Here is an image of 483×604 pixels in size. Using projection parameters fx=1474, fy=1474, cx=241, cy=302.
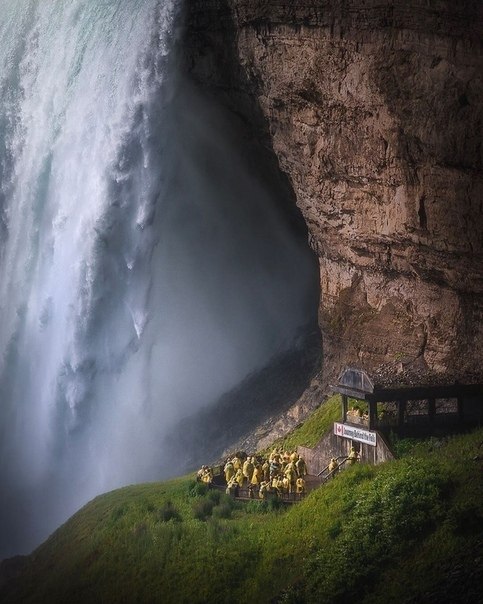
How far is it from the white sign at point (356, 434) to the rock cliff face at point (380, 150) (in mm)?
3082

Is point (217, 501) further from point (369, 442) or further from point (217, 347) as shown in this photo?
point (217, 347)

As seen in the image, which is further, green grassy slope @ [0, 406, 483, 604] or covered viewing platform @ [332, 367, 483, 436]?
covered viewing platform @ [332, 367, 483, 436]

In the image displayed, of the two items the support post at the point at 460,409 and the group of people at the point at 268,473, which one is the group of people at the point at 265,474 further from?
the support post at the point at 460,409

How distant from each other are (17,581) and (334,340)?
30.3 ft

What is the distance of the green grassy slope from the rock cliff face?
14.6ft

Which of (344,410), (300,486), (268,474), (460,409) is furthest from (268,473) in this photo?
(460,409)

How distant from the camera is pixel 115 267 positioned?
37.6 m

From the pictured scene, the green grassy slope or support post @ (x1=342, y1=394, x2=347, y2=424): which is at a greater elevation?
support post @ (x1=342, y1=394, x2=347, y2=424)

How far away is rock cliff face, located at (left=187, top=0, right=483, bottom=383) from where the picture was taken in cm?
2981

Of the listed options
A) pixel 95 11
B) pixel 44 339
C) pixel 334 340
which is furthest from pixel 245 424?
pixel 95 11

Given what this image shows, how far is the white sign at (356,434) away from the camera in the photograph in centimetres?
2823

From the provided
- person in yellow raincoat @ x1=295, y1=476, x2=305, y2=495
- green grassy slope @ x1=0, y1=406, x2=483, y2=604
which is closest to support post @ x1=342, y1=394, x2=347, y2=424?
person in yellow raincoat @ x1=295, y1=476, x2=305, y2=495

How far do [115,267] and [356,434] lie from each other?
1100 centimetres

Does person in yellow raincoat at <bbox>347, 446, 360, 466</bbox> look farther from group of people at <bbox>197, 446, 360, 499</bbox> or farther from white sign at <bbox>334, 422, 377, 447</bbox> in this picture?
white sign at <bbox>334, 422, 377, 447</bbox>
